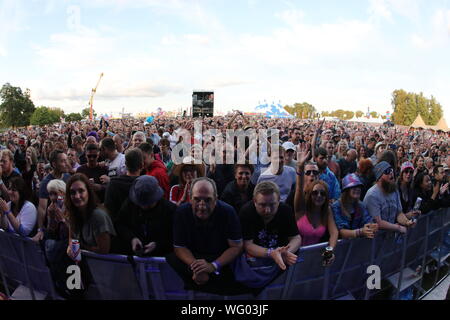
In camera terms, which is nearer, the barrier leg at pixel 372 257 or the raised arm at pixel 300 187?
the barrier leg at pixel 372 257

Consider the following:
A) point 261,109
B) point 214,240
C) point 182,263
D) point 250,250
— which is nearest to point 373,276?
point 250,250

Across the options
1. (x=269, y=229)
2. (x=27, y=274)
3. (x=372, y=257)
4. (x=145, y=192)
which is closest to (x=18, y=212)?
(x=27, y=274)

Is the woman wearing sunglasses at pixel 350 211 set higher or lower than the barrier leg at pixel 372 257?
higher

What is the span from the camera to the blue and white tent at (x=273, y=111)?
171ft

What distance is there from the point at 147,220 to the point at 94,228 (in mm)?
387

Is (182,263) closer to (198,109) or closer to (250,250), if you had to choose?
(250,250)

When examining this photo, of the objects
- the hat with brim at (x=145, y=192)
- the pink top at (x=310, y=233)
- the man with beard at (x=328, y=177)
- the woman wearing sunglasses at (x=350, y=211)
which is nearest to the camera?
the hat with brim at (x=145, y=192)

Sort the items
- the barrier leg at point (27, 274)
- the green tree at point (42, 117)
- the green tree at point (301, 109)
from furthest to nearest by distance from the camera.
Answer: the green tree at point (301, 109) < the green tree at point (42, 117) < the barrier leg at point (27, 274)

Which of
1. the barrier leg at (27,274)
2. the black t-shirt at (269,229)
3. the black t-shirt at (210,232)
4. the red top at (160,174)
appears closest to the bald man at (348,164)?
the red top at (160,174)

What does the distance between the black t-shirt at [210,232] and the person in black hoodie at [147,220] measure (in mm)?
188

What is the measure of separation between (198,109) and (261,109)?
33.1m

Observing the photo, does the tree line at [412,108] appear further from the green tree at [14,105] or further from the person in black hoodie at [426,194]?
the person in black hoodie at [426,194]
